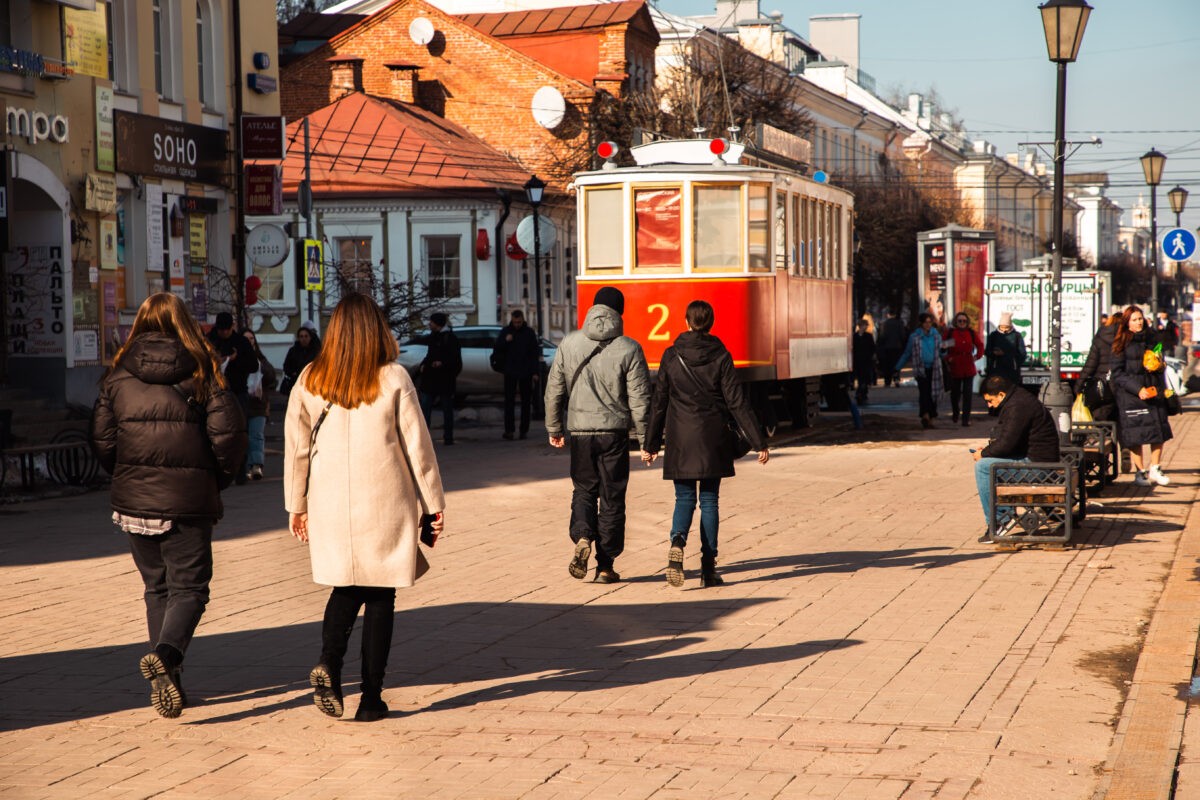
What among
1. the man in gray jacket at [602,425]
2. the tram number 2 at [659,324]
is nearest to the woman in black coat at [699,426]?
the man in gray jacket at [602,425]

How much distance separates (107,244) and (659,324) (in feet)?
23.4

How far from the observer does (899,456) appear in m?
19.8

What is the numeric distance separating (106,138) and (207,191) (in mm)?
3407

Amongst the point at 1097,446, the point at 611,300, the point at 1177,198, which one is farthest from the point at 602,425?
the point at 1177,198

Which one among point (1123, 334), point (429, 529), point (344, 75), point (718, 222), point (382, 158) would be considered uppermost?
point (344, 75)

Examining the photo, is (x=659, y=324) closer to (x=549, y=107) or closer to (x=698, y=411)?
(x=698, y=411)

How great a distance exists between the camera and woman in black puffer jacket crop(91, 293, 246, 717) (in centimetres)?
691

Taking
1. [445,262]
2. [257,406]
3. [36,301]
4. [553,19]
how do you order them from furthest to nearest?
1. [553,19]
2. [445,262]
3. [36,301]
4. [257,406]

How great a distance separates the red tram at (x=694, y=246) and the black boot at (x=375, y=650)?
45.3 ft

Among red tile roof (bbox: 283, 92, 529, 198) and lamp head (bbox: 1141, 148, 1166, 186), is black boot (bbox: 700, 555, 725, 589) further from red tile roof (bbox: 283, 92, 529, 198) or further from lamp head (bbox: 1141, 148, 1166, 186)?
red tile roof (bbox: 283, 92, 529, 198)

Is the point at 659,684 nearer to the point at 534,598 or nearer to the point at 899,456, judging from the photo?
the point at 534,598

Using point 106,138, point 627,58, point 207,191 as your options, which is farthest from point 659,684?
point 627,58

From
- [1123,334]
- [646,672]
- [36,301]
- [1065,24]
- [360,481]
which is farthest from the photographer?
[36,301]

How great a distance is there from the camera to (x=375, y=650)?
21.9ft
